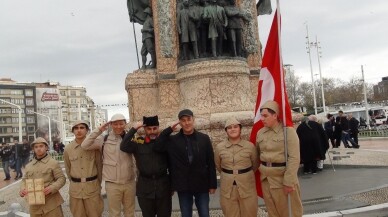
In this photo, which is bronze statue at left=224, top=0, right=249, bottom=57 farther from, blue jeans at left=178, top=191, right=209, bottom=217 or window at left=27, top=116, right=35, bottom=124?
window at left=27, top=116, right=35, bottom=124

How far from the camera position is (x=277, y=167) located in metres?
4.76

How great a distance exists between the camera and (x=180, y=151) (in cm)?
512

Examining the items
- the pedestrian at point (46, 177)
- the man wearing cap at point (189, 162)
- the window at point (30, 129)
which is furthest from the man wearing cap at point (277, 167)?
the window at point (30, 129)

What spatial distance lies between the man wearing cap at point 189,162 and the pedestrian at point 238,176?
0.21 meters

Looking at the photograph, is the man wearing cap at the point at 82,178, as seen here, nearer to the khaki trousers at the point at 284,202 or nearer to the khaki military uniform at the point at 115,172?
Result: the khaki military uniform at the point at 115,172

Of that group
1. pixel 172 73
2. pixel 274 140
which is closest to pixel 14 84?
pixel 172 73

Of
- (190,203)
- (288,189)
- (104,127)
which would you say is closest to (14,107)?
(104,127)

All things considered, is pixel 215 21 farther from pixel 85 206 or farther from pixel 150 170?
pixel 85 206

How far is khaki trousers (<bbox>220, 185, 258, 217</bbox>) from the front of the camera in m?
4.95

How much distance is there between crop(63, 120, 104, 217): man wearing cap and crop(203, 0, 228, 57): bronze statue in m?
5.88

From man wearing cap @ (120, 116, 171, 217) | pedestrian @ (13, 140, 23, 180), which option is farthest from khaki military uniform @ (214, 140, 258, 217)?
pedestrian @ (13, 140, 23, 180)

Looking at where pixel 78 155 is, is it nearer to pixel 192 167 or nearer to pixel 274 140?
pixel 192 167

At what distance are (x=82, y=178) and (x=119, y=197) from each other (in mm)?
520

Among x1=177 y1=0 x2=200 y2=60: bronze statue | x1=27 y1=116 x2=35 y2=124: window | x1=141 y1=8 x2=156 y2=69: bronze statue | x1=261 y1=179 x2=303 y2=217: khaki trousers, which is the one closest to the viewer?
x1=261 y1=179 x2=303 y2=217: khaki trousers
